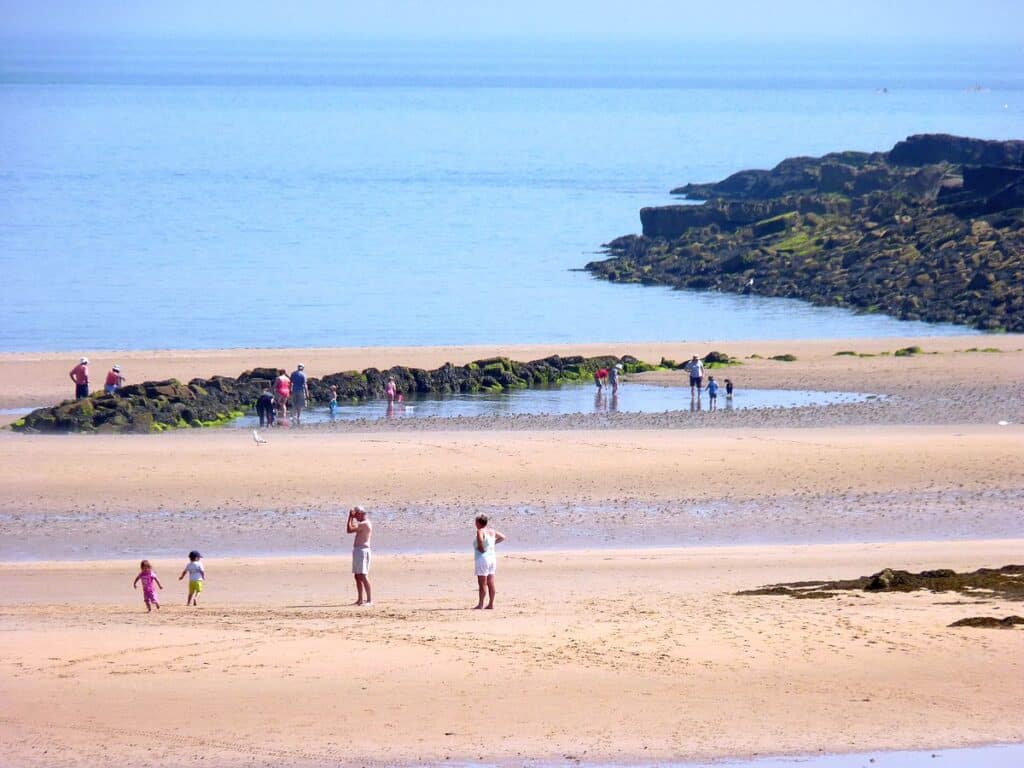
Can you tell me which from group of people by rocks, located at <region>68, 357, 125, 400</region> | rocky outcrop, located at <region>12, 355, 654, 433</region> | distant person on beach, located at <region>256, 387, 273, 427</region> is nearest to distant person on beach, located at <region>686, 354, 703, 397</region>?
rocky outcrop, located at <region>12, 355, 654, 433</region>

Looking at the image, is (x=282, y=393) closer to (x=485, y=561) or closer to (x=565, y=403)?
(x=565, y=403)

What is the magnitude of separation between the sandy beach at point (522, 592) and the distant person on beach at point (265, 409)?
1.02m

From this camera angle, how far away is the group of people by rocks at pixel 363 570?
45.2 ft

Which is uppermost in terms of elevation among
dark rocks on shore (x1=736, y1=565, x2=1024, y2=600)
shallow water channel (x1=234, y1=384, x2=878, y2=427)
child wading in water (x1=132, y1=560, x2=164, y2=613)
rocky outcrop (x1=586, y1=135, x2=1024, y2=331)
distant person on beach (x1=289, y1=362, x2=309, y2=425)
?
rocky outcrop (x1=586, y1=135, x2=1024, y2=331)

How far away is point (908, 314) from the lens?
4241cm

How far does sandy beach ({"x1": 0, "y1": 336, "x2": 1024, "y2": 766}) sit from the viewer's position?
35.6 ft

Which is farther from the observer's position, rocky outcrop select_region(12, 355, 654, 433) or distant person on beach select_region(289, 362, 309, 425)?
distant person on beach select_region(289, 362, 309, 425)

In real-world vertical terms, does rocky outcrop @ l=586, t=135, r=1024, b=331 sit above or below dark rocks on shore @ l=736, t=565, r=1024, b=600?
above

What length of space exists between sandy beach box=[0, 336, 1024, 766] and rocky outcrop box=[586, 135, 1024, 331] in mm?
16506

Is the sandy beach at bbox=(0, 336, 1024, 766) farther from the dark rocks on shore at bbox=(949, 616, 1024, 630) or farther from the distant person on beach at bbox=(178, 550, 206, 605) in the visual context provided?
the distant person on beach at bbox=(178, 550, 206, 605)

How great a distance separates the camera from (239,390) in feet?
93.4

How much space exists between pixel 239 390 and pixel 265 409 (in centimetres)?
256

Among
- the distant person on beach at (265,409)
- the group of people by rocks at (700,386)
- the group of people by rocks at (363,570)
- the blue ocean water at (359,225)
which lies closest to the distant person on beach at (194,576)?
the group of people by rocks at (363,570)

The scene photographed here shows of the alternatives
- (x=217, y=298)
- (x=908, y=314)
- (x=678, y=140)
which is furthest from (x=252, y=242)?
(x=678, y=140)
